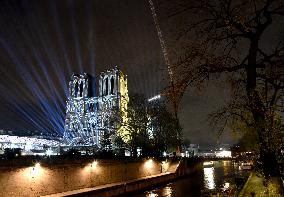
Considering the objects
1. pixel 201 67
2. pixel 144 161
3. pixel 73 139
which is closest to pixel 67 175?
pixel 144 161

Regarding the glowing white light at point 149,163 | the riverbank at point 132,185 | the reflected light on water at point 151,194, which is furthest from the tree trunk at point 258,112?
the glowing white light at point 149,163

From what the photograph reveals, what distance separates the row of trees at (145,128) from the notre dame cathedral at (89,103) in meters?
49.6

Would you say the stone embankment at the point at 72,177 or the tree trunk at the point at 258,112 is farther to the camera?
the stone embankment at the point at 72,177

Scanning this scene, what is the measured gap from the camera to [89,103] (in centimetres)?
12731

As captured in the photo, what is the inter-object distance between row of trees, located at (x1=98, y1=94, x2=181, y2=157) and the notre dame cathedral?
49641mm

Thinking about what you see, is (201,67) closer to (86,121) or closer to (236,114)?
(236,114)

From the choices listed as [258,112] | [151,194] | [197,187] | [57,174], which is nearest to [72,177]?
[57,174]

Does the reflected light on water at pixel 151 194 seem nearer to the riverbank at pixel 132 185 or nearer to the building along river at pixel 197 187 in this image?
the building along river at pixel 197 187

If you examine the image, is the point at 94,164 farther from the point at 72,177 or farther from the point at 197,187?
the point at 197,187

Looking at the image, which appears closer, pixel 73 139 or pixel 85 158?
pixel 85 158

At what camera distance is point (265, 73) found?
9.55 m

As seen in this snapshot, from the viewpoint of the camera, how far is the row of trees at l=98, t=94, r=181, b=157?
57.8m

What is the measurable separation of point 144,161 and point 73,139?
73.5 m

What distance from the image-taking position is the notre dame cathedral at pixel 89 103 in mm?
116375
